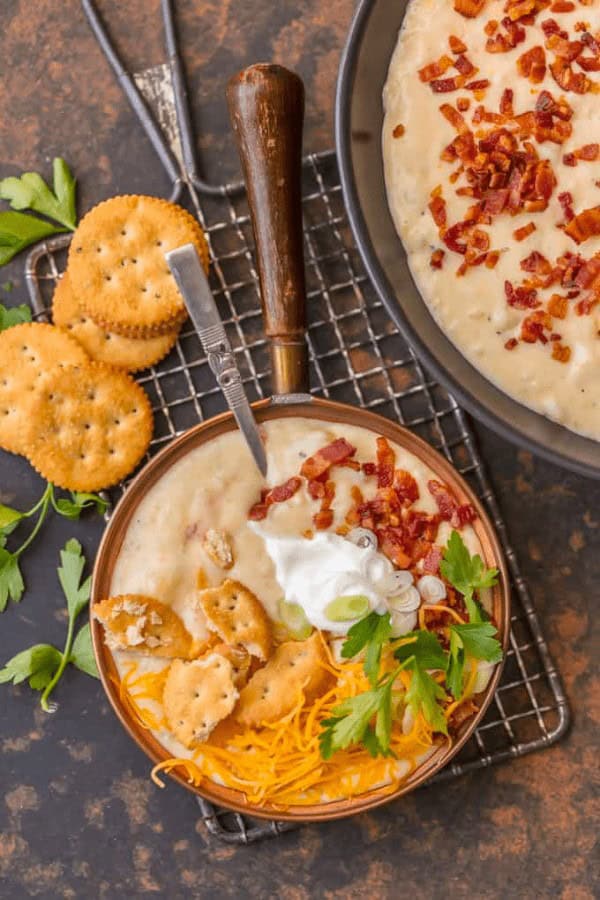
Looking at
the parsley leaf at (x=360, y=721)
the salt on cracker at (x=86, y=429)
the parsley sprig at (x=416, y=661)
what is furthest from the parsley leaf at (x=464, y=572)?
the salt on cracker at (x=86, y=429)

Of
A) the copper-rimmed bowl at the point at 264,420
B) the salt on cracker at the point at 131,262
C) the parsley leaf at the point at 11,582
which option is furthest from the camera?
the parsley leaf at the point at 11,582

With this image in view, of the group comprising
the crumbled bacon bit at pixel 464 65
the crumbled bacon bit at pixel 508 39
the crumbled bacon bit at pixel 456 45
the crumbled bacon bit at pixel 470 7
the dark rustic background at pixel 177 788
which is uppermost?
the crumbled bacon bit at pixel 470 7

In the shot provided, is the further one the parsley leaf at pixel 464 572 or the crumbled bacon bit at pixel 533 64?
the parsley leaf at pixel 464 572

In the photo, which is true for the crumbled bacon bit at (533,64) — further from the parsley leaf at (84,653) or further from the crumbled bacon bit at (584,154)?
the parsley leaf at (84,653)

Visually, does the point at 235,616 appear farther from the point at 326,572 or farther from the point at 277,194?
the point at 277,194

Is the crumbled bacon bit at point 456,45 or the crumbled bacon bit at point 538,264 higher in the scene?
the crumbled bacon bit at point 456,45

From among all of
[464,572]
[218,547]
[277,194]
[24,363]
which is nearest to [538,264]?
[277,194]

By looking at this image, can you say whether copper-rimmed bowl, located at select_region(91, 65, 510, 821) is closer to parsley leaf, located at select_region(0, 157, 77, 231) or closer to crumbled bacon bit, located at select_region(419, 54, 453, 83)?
crumbled bacon bit, located at select_region(419, 54, 453, 83)
